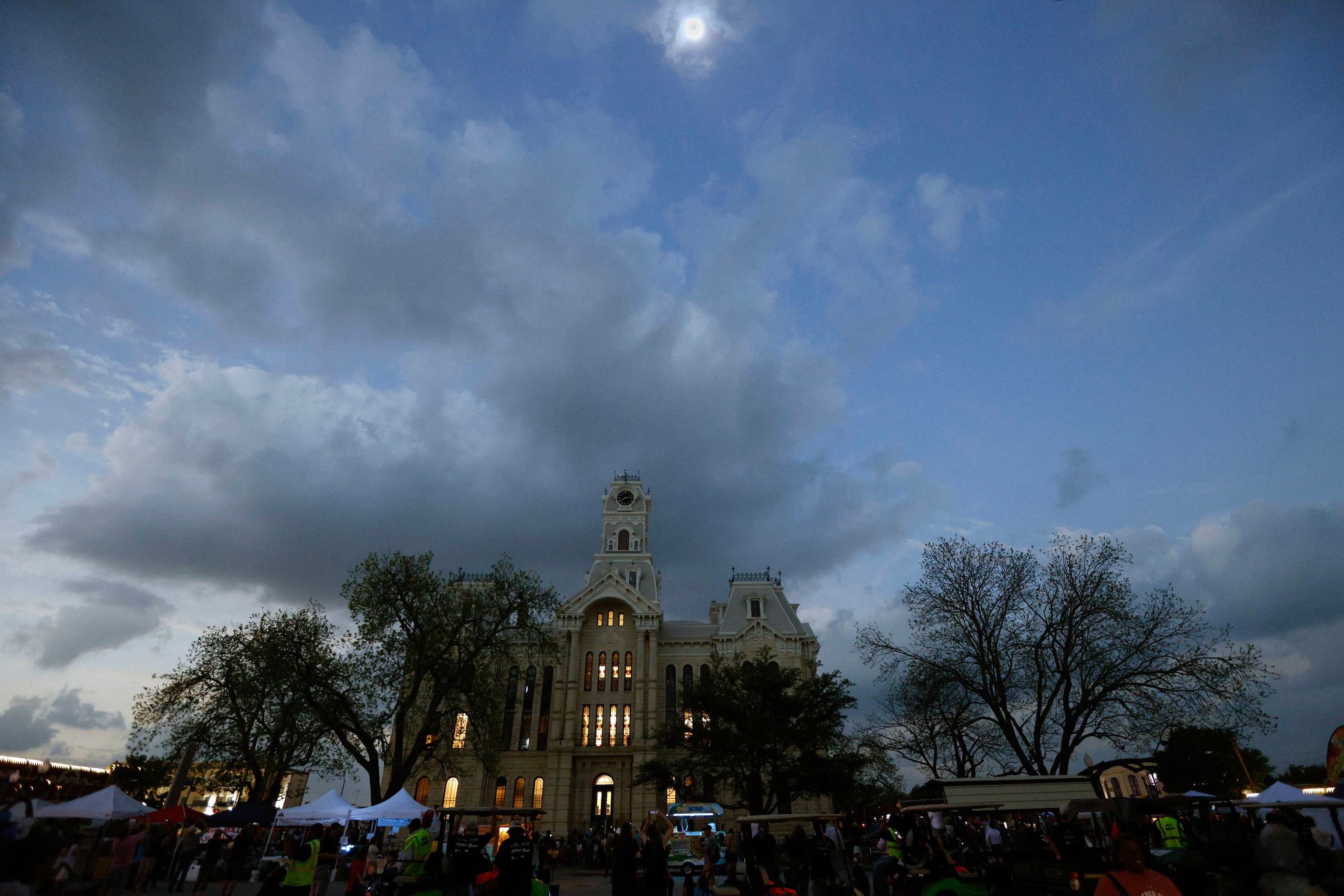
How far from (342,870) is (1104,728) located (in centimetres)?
3267

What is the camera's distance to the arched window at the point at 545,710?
49.7 meters

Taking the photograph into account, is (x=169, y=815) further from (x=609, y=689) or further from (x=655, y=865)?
(x=609, y=689)

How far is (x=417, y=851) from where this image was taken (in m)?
13.3

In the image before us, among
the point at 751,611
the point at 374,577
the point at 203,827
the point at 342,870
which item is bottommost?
the point at 342,870

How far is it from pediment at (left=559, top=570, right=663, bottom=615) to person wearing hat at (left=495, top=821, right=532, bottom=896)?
41.6 m

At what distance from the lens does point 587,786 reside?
4841cm

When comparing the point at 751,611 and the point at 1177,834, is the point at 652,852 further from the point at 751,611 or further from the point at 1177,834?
the point at 751,611

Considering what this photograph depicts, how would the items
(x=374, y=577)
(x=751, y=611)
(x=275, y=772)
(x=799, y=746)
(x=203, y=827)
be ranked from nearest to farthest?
1. (x=203, y=827)
2. (x=374, y=577)
3. (x=275, y=772)
4. (x=799, y=746)
5. (x=751, y=611)

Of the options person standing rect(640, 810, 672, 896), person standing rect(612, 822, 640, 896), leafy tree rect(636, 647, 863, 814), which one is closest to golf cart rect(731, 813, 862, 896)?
person standing rect(612, 822, 640, 896)

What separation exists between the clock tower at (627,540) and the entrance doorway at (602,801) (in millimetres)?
13759

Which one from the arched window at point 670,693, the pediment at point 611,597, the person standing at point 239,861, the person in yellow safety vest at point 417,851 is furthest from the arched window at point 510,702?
the person in yellow safety vest at point 417,851

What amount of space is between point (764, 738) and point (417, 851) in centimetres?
2597

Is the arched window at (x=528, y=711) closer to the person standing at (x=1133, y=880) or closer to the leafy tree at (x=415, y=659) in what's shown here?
the leafy tree at (x=415, y=659)

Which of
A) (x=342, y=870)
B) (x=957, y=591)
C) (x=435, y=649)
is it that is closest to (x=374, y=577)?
(x=435, y=649)
